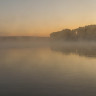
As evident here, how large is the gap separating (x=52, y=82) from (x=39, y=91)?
295cm

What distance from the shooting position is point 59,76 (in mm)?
21094

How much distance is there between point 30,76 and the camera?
824 inches

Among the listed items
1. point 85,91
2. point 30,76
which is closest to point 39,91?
point 85,91

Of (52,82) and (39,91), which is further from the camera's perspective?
(52,82)

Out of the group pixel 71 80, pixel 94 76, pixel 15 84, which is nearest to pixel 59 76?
pixel 71 80

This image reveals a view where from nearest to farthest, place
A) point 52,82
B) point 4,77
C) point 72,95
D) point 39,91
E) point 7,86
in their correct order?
point 72,95 < point 39,91 < point 7,86 < point 52,82 < point 4,77

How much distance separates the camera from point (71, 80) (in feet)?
63.2

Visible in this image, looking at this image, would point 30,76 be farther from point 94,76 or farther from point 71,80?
point 94,76

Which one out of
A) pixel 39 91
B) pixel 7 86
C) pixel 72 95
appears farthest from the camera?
pixel 7 86

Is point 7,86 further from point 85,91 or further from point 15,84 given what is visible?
point 85,91

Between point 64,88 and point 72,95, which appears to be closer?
point 72,95

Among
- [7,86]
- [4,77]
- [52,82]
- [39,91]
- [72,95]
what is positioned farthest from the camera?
[4,77]

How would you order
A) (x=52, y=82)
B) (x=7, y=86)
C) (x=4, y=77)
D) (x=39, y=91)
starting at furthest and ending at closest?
(x=4, y=77), (x=52, y=82), (x=7, y=86), (x=39, y=91)

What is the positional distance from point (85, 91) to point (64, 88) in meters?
1.72
